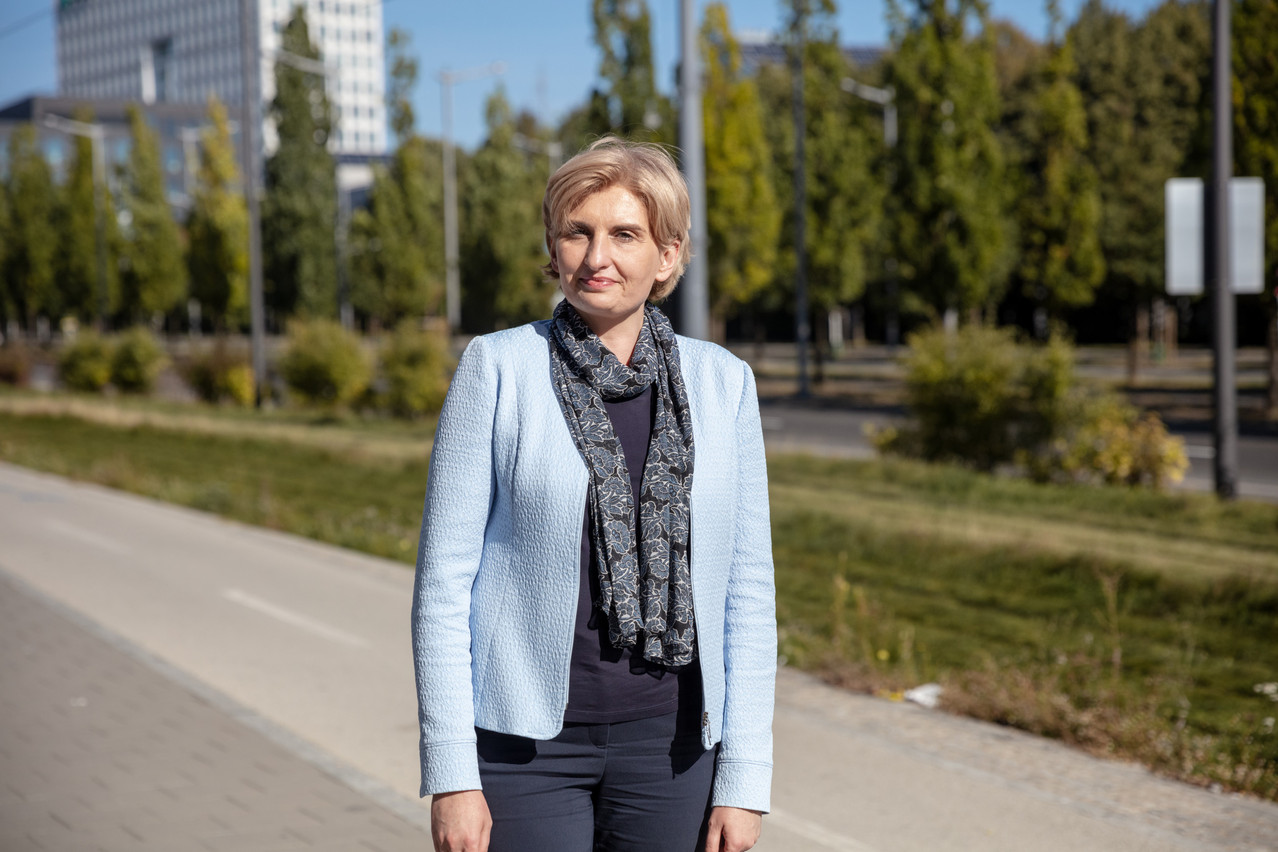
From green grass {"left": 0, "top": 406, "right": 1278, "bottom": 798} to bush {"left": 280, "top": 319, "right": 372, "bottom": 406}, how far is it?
8.35m

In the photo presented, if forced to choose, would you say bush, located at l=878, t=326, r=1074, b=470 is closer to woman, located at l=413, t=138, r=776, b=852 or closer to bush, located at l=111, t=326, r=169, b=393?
woman, located at l=413, t=138, r=776, b=852

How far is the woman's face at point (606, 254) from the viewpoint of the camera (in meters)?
2.24

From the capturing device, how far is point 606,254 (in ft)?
7.31

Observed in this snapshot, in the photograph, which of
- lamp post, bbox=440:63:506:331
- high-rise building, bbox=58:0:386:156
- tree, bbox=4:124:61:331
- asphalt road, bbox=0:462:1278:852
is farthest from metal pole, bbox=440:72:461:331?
high-rise building, bbox=58:0:386:156

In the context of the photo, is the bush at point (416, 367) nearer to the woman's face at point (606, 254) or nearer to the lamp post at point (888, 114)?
the lamp post at point (888, 114)

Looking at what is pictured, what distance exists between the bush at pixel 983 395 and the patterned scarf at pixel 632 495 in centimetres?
1240

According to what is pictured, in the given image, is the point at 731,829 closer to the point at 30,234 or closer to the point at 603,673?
the point at 603,673

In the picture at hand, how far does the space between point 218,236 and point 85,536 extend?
37.7m

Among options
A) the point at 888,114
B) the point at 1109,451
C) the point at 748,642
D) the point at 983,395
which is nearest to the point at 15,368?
the point at 888,114

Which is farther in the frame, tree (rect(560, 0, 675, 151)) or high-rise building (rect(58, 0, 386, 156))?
high-rise building (rect(58, 0, 386, 156))

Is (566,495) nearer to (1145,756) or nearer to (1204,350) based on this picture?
(1145,756)

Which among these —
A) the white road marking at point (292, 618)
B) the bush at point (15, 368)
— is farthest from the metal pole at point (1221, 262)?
the bush at point (15, 368)

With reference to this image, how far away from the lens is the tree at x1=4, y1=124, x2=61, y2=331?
61.1 m

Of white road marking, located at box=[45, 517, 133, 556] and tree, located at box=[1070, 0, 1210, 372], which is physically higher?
tree, located at box=[1070, 0, 1210, 372]
